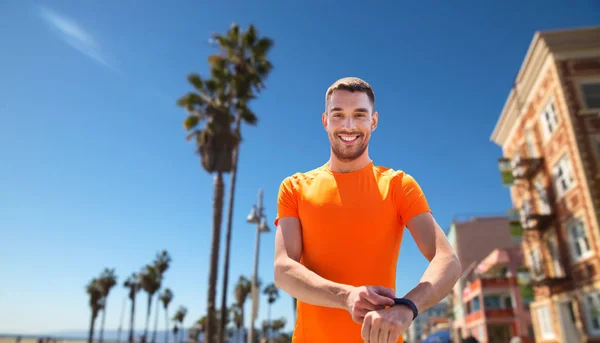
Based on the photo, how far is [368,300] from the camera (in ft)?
4.19

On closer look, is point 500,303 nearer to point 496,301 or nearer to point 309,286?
point 496,301

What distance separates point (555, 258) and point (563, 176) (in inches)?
192

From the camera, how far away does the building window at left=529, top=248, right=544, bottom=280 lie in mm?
23156

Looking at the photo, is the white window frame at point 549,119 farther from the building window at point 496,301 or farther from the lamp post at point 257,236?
the building window at point 496,301

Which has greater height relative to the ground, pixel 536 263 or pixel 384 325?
pixel 536 263

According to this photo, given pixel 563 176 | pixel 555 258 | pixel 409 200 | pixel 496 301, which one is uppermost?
pixel 563 176

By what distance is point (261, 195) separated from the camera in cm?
1820

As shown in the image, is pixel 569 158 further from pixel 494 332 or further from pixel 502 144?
pixel 494 332

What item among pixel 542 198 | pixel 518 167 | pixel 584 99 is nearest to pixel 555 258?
pixel 542 198

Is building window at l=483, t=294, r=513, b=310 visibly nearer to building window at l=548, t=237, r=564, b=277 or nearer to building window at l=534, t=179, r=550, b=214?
building window at l=548, t=237, r=564, b=277

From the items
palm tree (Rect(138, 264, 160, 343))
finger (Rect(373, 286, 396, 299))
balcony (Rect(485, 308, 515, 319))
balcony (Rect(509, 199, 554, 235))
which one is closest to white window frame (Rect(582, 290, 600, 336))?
balcony (Rect(509, 199, 554, 235))

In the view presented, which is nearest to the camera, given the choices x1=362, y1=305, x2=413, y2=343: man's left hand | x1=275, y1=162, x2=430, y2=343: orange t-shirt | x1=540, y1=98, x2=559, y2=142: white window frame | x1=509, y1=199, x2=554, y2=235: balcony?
x1=362, y1=305, x2=413, y2=343: man's left hand

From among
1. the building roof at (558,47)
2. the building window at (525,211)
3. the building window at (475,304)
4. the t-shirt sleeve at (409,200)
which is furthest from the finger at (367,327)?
the building window at (475,304)

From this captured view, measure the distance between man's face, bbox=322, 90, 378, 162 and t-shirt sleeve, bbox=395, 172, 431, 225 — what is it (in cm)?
25
